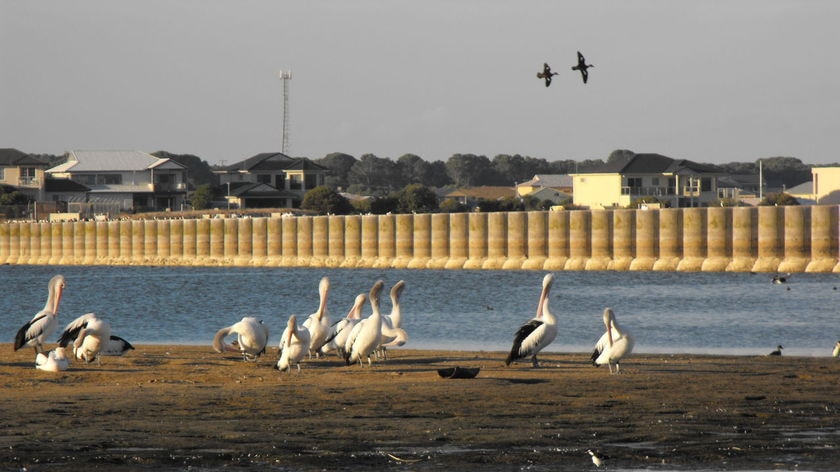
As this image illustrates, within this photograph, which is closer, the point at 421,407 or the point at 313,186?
the point at 421,407

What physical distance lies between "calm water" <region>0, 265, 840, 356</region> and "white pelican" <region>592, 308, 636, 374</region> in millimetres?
6395

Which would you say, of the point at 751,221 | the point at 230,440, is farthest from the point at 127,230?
the point at 230,440

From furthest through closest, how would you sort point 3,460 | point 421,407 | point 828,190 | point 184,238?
point 828,190
point 184,238
point 421,407
point 3,460

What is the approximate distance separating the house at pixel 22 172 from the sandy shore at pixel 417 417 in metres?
131

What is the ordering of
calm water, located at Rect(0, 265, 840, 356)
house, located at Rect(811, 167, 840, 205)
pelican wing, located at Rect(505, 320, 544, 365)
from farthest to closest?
1. house, located at Rect(811, 167, 840, 205)
2. calm water, located at Rect(0, 265, 840, 356)
3. pelican wing, located at Rect(505, 320, 544, 365)

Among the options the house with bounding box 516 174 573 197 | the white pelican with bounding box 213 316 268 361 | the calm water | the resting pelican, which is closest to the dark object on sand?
the white pelican with bounding box 213 316 268 361

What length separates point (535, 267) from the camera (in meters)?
78.7

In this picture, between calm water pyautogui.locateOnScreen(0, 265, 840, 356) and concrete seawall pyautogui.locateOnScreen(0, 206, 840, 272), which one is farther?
concrete seawall pyautogui.locateOnScreen(0, 206, 840, 272)

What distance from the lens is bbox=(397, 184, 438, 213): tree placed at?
14388 cm

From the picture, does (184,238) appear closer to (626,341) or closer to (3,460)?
(626,341)

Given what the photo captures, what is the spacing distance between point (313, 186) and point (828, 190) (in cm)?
5547

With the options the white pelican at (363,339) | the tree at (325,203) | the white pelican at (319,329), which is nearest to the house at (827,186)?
the tree at (325,203)

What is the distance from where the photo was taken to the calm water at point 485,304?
35.0 metres

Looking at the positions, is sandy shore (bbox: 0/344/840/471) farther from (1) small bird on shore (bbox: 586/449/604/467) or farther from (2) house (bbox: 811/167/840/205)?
(2) house (bbox: 811/167/840/205)
